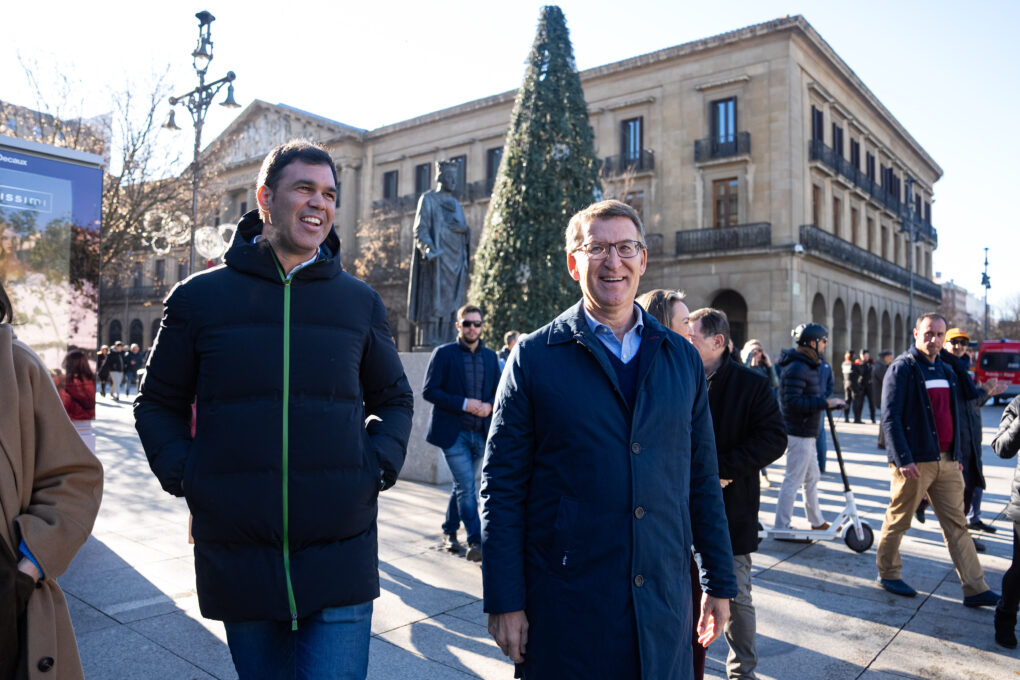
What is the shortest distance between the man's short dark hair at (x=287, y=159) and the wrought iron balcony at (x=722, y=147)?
91.7 ft

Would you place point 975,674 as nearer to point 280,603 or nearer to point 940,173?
point 280,603

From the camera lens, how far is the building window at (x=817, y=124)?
95.7 ft

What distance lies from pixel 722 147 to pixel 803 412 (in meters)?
23.8

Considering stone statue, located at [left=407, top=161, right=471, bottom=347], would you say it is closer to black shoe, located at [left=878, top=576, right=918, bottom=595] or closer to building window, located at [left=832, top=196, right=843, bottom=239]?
black shoe, located at [left=878, top=576, right=918, bottom=595]

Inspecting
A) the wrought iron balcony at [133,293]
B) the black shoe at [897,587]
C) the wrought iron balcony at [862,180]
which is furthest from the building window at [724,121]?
the wrought iron balcony at [133,293]

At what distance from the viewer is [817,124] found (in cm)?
2956

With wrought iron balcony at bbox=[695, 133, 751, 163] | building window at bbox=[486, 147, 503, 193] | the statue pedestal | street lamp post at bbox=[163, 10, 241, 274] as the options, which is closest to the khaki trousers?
the statue pedestal

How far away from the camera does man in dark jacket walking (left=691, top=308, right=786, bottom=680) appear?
342cm

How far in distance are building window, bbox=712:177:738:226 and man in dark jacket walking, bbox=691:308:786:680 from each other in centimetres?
2645

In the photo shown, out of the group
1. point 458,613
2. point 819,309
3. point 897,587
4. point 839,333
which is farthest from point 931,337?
point 839,333

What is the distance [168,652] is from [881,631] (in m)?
4.11

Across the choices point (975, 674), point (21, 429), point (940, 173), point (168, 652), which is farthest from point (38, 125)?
point (940, 173)

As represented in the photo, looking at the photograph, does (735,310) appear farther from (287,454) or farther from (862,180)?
(287,454)

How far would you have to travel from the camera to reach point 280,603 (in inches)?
79.3
